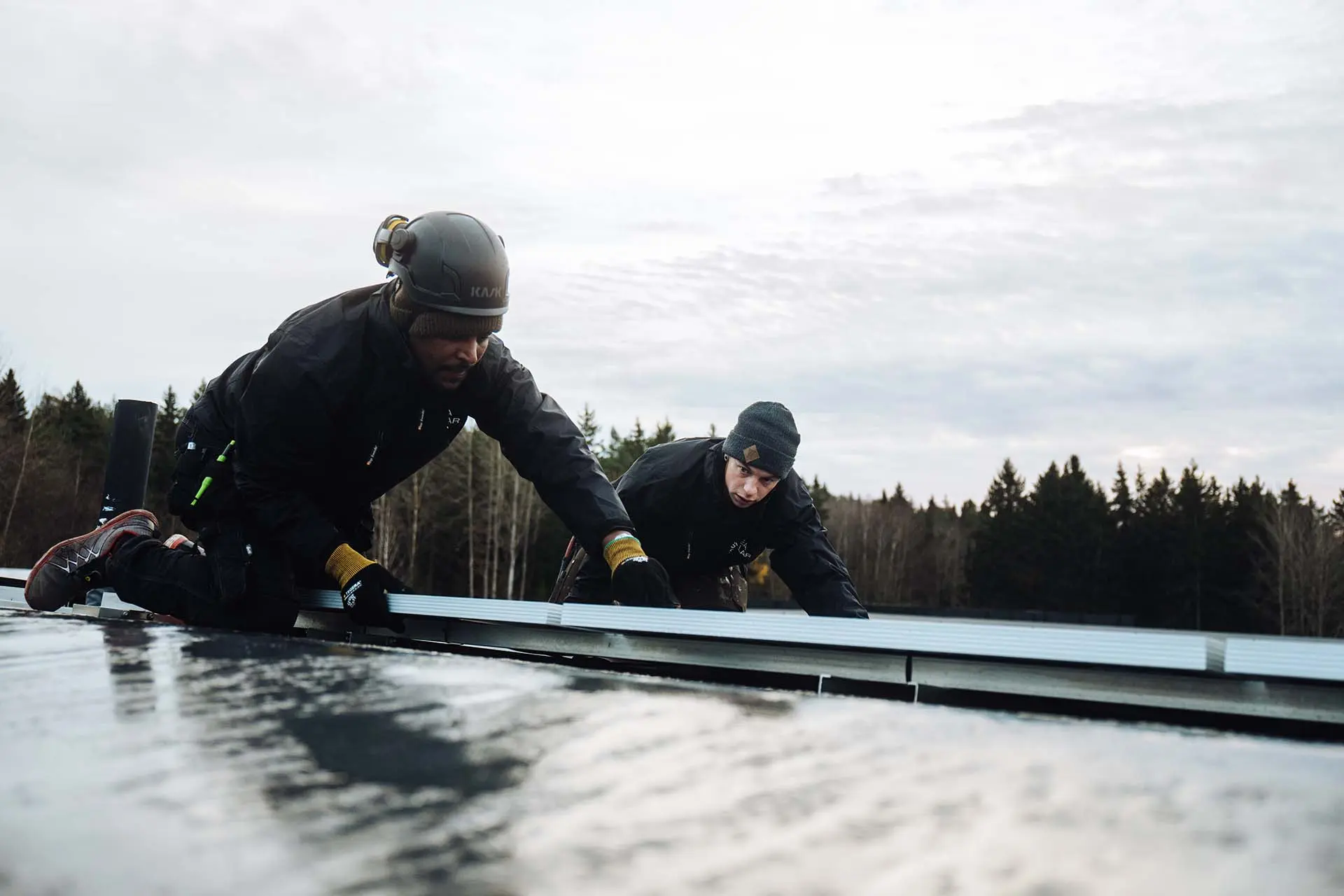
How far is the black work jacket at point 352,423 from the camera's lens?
12.0ft

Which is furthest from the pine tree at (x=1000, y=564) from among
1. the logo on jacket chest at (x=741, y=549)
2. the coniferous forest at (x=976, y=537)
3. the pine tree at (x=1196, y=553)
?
the logo on jacket chest at (x=741, y=549)

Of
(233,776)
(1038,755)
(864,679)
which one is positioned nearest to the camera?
(233,776)

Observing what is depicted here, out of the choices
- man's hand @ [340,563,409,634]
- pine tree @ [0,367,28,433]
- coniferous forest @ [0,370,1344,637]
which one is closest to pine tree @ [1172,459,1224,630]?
coniferous forest @ [0,370,1344,637]

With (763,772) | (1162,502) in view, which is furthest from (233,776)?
(1162,502)

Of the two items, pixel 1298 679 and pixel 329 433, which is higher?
pixel 329 433

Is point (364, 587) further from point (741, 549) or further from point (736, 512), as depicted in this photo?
point (741, 549)

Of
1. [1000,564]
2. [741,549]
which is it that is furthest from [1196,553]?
[741,549]

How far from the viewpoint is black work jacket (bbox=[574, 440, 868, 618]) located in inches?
183

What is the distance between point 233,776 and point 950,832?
586mm

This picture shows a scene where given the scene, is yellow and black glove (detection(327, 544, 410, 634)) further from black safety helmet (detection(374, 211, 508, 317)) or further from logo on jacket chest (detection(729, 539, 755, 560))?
logo on jacket chest (detection(729, 539, 755, 560))

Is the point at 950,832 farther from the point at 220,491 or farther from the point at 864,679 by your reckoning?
the point at 220,491

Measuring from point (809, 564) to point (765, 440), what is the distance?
0.60m

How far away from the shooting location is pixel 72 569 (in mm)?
4207

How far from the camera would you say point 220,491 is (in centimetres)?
408
